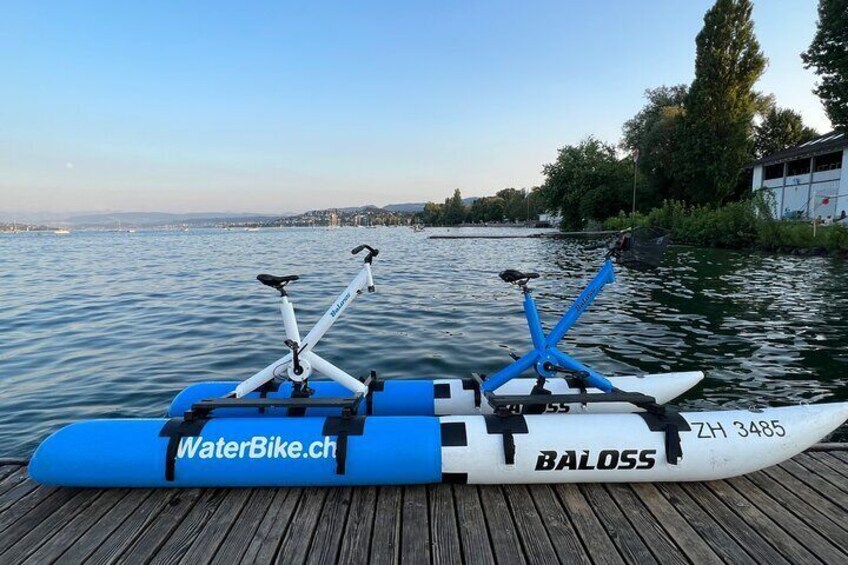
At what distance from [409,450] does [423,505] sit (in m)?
0.39

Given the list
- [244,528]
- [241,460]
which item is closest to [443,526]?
[244,528]

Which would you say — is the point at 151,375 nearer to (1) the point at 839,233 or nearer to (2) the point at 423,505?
(2) the point at 423,505

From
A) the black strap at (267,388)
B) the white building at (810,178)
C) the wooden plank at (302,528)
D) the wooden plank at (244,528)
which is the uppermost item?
the white building at (810,178)

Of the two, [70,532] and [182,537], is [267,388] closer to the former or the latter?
[182,537]

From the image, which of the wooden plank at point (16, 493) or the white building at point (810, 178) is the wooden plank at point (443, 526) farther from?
the white building at point (810, 178)

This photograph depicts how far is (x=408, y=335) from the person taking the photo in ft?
34.8

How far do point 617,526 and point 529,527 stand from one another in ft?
1.95

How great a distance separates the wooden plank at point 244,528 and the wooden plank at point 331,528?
0.42m

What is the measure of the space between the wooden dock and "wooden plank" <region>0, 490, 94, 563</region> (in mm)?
11

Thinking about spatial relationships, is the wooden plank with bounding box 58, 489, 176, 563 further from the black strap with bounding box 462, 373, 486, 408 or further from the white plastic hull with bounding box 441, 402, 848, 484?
the black strap with bounding box 462, 373, 486, 408

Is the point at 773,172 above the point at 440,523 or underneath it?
above

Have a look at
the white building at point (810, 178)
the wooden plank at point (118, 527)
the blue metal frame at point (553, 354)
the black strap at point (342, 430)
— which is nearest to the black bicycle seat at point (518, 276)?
the blue metal frame at point (553, 354)

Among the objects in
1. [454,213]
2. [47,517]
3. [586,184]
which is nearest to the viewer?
[47,517]

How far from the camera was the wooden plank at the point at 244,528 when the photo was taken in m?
2.88
